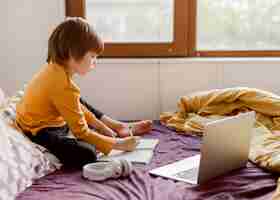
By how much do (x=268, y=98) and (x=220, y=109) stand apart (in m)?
0.24

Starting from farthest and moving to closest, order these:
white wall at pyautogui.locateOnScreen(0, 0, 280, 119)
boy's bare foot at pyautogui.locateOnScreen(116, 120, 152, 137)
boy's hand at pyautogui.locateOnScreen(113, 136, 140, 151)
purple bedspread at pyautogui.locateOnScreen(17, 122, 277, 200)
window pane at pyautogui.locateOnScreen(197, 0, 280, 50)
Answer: window pane at pyautogui.locateOnScreen(197, 0, 280, 50)
white wall at pyautogui.locateOnScreen(0, 0, 280, 119)
boy's bare foot at pyautogui.locateOnScreen(116, 120, 152, 137)
boy's hand at pyautogui.locateOnScreen(113, 136, 140, 151)
purple bedspread at pyautogui.locateOnScreen(17, 122, 277, 200)

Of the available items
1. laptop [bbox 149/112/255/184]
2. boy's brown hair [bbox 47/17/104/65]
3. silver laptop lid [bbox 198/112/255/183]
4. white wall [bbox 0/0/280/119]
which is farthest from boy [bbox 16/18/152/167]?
white wall [bbox 0/0/280/119]

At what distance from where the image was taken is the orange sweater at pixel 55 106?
176 centimetres

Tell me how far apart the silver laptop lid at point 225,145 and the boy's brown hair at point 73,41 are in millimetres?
604

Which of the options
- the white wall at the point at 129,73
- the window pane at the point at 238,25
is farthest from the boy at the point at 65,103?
the window pane at the point at 238,25

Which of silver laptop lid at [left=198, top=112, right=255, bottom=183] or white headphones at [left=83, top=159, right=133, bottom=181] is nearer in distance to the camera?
silver laptop lid at [left=198, top=112, right=255, bottom=183]

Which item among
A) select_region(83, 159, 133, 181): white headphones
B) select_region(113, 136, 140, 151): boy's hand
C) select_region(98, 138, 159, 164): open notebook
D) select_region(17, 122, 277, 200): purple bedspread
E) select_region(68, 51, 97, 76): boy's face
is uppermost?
select_region(68, 51, 97, 76): boy's face

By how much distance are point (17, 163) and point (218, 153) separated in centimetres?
68

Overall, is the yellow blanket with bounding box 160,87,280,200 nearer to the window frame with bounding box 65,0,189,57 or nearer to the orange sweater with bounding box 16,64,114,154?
the window frame with bounding box 65,0,189,57

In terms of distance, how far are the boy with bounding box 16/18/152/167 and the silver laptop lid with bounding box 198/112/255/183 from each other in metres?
0.41

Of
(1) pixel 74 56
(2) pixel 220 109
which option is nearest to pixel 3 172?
(1) pixel 74 56

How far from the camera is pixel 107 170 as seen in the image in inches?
63.6

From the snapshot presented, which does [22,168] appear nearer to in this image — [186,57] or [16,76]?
[16,76]

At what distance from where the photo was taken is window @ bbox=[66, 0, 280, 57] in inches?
106
